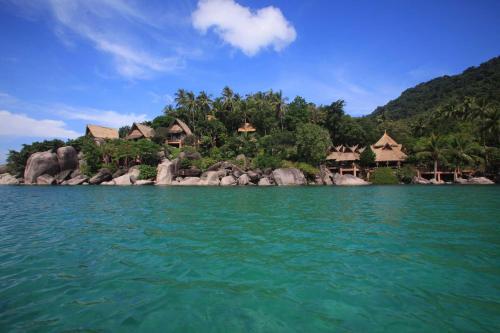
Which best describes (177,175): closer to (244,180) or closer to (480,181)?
(244,180)

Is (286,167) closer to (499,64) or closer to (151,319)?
(151,319)

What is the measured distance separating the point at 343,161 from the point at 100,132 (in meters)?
44.7

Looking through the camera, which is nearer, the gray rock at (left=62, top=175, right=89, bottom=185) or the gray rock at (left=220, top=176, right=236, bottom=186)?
the gray rock at (left=220, top=176, right=236, bottom=186)

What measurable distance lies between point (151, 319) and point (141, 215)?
897 centimetres

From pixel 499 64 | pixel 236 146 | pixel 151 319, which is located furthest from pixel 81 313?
pixel 499 64

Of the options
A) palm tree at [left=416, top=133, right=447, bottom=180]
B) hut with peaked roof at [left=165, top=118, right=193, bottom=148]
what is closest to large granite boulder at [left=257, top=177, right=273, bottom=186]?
hut with peaked roof at [left=165, top=118, right=193, bottom=148]

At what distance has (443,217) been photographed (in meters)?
11.2

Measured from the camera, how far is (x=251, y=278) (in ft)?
16.2

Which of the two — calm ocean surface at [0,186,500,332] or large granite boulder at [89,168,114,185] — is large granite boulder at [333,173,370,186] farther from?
large granite boulder at [89,168,114,185]

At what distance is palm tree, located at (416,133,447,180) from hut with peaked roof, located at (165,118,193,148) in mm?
38034

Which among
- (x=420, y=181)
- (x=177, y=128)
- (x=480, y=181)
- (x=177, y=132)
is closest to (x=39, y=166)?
Result: (x=177, y=132)

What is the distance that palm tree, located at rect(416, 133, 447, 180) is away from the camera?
41062mm

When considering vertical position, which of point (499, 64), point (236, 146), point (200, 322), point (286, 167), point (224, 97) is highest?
point (499, 64)

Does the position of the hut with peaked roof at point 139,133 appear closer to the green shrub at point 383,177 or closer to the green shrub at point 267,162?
the green shrub at point 267,162
